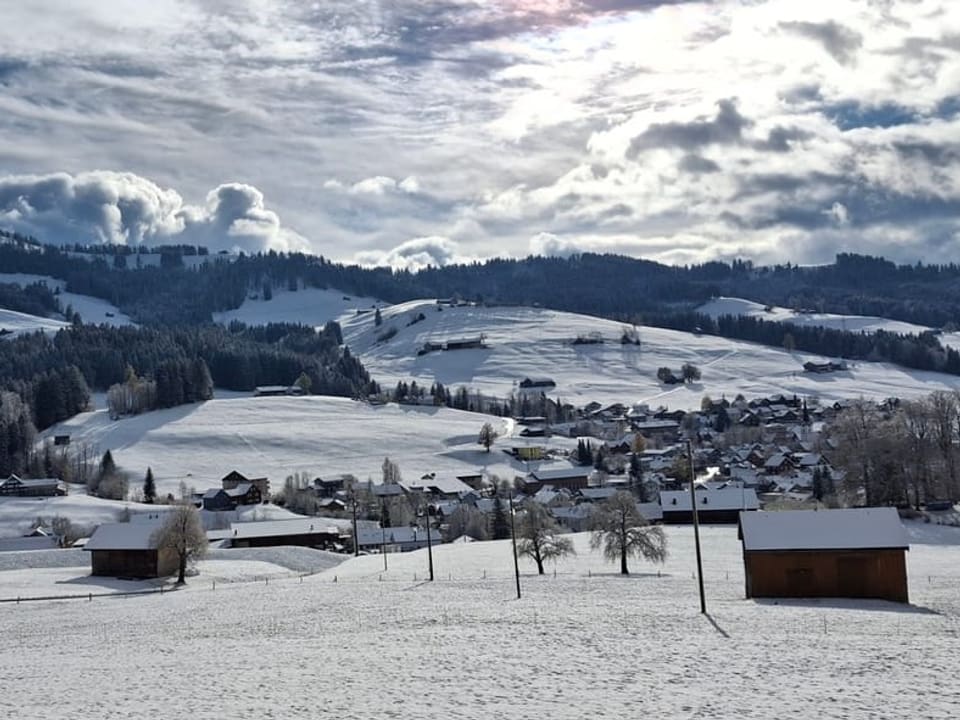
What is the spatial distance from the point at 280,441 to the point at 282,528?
219 feet

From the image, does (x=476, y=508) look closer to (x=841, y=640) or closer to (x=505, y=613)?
(x=505, y=613)

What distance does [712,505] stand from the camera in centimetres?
10031

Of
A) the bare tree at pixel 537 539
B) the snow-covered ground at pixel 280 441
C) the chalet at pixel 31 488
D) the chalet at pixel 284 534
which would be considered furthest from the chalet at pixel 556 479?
the bare tree at pixel 537 539

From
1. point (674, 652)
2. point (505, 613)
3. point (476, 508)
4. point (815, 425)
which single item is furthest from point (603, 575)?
point (815, 425)

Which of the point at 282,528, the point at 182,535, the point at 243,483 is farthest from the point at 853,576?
the point at 243,483

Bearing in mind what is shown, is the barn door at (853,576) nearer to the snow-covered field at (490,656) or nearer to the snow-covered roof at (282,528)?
the snow-covered field at (490,656)

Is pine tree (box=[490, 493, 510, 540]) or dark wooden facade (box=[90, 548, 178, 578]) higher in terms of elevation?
dark wooden facade (box=[90, 548, 178, 578])

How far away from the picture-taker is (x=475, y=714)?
20.1 metres

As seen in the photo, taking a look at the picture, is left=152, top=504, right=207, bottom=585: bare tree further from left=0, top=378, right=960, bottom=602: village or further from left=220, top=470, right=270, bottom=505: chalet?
left=220, top=470, right=270, bottom=505: chalet

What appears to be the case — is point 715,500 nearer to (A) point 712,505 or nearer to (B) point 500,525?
(A) point 712,505

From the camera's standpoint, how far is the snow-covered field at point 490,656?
2095 cm

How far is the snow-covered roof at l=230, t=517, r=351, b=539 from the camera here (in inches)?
3637

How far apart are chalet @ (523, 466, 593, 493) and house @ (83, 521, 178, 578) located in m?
73.2

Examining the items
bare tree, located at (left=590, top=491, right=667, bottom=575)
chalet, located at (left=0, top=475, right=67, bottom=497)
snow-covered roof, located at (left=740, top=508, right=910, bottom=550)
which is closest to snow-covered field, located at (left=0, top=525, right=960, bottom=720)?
snow-covered roof, located at (left=740, top=508, right=910, bottom=550)
